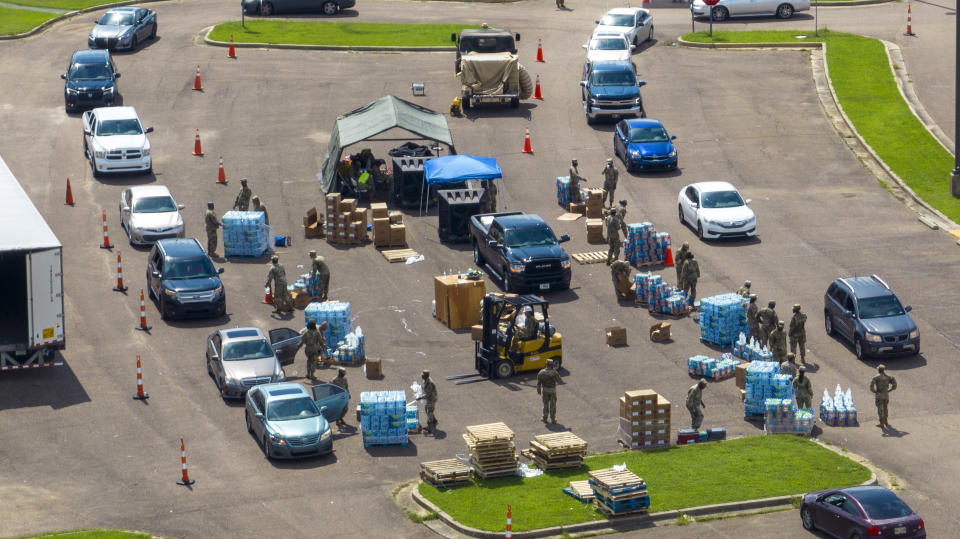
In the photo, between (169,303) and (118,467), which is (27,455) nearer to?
(118,467)

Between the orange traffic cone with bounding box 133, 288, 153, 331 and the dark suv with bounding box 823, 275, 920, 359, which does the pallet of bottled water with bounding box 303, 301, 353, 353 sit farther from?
the dark suv with bounding box 823, 275, 920, 359

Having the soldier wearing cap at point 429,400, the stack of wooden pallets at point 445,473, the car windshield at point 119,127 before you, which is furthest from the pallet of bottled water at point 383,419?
the car windshield at point 119,127

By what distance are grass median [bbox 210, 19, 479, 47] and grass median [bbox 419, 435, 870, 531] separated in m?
36.4

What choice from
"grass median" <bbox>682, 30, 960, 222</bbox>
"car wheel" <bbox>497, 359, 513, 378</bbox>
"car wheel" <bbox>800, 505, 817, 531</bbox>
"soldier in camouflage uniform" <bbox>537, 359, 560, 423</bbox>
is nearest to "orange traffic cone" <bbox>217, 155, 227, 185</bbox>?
"car wheel" <bbox>497, 359, 513, 378</bbox>

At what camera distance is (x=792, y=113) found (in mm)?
55906

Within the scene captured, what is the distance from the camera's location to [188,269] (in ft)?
129

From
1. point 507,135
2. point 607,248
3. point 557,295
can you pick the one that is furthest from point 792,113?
point 557,295

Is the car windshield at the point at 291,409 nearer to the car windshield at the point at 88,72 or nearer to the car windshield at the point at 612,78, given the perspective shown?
the car windshield at the point at 612,78

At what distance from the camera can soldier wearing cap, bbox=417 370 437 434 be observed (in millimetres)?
32562

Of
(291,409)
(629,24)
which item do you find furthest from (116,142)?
(629,24)

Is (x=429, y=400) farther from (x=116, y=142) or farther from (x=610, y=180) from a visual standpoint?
(x=116, y=142)

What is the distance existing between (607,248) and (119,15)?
28.6m

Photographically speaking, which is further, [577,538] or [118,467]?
[118,467]

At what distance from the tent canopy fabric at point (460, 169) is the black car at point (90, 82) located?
1486 centimetres
